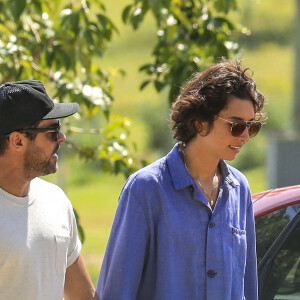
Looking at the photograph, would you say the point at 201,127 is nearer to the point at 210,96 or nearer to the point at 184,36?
the point at 210,96

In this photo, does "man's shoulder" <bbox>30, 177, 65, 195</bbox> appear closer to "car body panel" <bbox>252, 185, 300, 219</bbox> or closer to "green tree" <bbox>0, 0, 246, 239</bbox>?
"car body panel" <bbox>252, 185, 300, 219</bbox>

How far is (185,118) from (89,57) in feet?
7.92

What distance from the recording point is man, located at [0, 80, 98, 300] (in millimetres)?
2807

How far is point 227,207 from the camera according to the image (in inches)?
120

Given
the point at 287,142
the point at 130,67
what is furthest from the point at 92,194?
the point at 287,142

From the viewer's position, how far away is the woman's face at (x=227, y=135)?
3.01 metres

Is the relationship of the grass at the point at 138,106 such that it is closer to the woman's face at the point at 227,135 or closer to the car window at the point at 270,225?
the car window at the point at 270,225

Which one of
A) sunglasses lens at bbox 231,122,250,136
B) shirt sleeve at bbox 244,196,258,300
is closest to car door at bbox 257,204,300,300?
shirt sleeve at bbox 244,196,258,300

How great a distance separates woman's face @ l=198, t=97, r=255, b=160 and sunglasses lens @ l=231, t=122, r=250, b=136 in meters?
0.01

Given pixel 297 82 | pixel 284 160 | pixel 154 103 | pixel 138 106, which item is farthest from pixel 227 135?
pixel 154 103

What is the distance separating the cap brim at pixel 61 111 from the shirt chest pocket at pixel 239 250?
711 mm

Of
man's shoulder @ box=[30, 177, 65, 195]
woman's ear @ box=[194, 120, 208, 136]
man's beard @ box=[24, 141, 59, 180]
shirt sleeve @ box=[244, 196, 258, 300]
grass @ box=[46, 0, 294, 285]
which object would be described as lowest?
grass @ box=[46, 0, 294, 285]

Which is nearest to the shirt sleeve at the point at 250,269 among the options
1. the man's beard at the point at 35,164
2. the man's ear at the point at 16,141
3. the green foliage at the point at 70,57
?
the man's beard at the point at 35,164

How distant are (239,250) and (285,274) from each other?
19.1 inches
